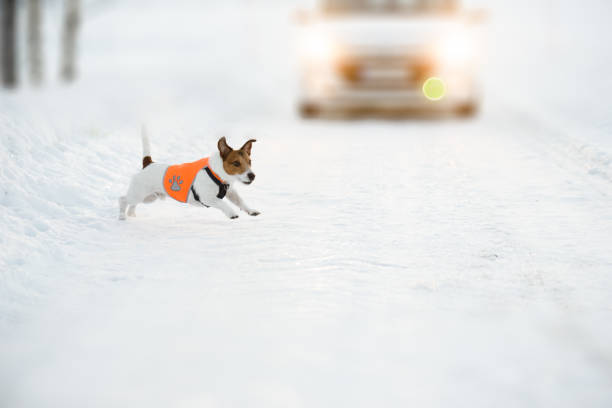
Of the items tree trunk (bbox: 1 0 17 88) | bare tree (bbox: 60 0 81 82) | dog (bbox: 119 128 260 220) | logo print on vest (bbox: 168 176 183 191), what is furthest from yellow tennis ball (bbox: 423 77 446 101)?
bare tree (bbox: 60 0 81 82)

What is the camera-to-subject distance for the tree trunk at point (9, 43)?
13219mm

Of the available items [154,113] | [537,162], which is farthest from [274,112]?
[537,162]

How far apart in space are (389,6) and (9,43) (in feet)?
25.9

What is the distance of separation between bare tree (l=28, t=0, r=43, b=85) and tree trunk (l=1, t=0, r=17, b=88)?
1.78 metres

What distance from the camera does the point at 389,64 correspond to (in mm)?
9648

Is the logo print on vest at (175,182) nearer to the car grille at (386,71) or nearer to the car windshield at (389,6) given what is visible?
the car grille at (386,71)

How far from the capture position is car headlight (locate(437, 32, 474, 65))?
9.73 meters

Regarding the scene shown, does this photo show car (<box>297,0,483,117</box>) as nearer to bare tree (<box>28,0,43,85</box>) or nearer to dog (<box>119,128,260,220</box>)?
dog (<box>119,128,260,220</box>)

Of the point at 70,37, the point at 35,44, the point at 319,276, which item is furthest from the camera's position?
the point at 70,37

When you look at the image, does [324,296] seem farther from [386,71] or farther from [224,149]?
[386,71]

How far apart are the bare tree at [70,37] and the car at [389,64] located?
9172mm

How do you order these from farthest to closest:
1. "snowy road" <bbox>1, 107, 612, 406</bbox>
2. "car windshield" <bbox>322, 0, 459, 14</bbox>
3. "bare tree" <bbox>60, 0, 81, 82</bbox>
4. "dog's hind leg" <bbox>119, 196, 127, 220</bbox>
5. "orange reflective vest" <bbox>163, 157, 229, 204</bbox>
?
1. "bare tree" <bbox>60, 0, 81, 82</bbox>
2. "car windshield" <bbox>322, 0, 459, 14</bbox>
3. "dog's hind leg" <bbox>119, 196, 127, 220</bbox>
4. "orange reflective vest" <bbox>163, 157, 229, 204</bbox>
5. "snowy road" <bbox>1, 107, 612, 406</bbox>

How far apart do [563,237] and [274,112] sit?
25.7 ft

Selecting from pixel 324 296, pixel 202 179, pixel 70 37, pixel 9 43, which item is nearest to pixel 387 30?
pixel 202 179
